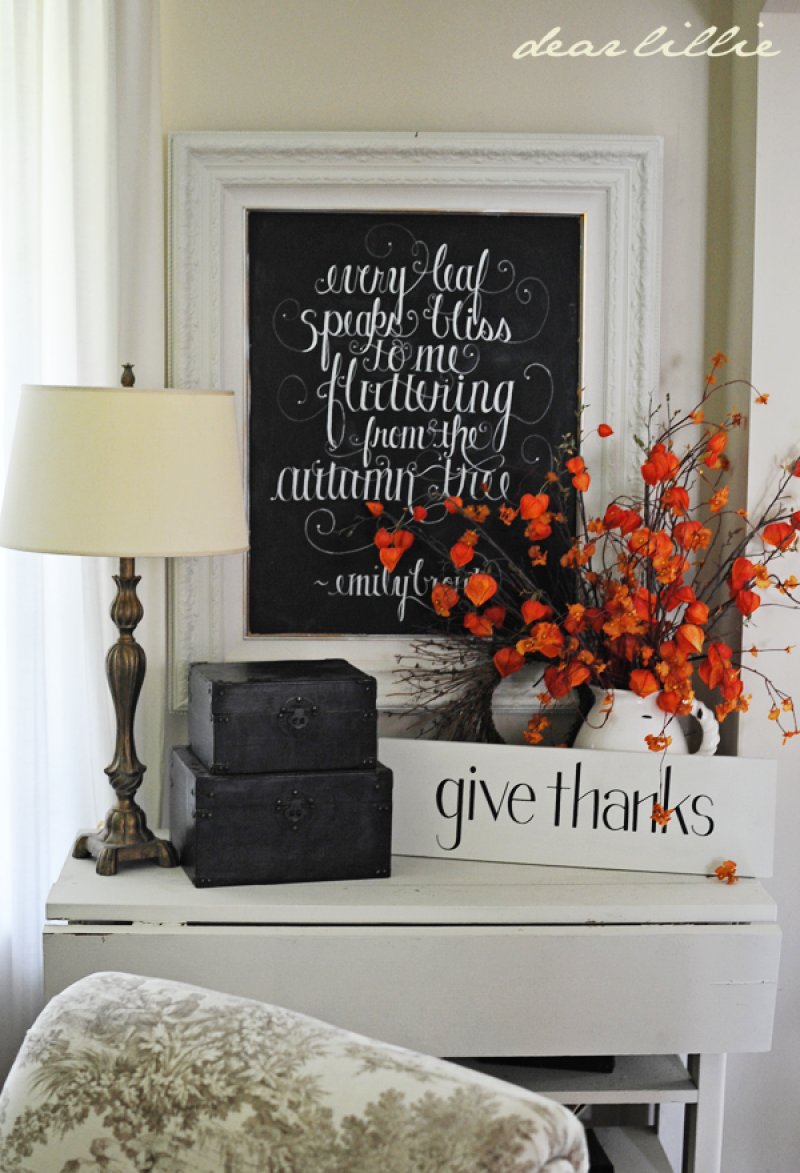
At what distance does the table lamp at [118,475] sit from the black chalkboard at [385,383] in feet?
1.21

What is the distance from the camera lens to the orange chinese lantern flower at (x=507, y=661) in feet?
6.52

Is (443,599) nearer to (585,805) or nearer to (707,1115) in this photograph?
(585,805)

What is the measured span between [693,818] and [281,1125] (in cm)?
95

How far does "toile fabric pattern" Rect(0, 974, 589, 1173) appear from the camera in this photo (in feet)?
3.46

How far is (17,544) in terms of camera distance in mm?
1684

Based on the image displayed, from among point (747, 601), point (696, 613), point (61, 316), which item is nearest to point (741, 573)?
point (747, 601)

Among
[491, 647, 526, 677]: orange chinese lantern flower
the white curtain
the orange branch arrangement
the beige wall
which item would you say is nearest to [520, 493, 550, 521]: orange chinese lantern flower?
the orange branch arrangement

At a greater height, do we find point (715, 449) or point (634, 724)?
point (715, 449)

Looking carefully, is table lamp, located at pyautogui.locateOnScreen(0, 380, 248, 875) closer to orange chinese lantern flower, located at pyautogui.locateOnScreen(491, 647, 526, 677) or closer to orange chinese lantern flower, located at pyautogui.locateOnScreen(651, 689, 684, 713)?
orange chinese lantern flower, located at pyautogui.locateOnScreen(491, 647, 526, 677)

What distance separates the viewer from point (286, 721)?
1.77 m

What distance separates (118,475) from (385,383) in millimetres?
612

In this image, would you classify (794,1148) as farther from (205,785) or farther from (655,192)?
(655,192)

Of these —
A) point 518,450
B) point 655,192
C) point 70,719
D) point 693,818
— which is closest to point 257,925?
point 70,719

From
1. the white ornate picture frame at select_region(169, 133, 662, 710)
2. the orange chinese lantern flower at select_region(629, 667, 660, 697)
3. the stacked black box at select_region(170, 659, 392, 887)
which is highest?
the white ornate picture frame at select_region(169, 133, 662, 710)
